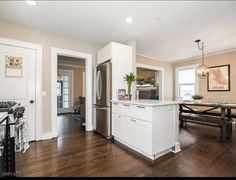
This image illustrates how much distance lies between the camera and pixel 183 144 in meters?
2.94

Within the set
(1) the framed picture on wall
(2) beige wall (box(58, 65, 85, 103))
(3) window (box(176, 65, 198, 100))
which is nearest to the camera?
(1) the framed picture on wall

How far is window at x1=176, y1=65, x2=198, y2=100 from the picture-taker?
19.6ft

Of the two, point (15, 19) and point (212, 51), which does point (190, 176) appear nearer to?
point (15, 19)

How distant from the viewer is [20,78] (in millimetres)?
3004

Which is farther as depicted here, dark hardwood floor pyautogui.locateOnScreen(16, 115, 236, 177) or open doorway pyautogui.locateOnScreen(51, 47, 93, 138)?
open doorway pyautogui.locateOnScreen(51, 47, 93, 138)

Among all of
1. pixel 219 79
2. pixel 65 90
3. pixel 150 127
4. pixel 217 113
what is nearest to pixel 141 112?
pixel 150 127

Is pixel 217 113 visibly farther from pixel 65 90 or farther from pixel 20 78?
pixel 65 90

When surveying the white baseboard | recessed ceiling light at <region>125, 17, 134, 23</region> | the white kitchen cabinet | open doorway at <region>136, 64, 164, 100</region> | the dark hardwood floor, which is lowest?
the dark hardwood floor

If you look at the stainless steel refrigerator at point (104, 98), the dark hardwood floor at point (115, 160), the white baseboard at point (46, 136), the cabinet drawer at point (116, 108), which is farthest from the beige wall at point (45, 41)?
the cabinet drawer at point (116, 108)

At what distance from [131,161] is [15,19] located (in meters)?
3.55

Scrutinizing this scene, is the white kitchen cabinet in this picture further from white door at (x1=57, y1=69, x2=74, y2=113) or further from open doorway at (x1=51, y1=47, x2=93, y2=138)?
white door at (x1=57, y1=69, x2=74, y2=113)

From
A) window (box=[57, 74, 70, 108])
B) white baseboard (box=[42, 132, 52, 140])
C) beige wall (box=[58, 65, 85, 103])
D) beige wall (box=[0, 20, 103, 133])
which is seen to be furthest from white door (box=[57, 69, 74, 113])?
white baseboard (box=[42, 132, 52, 140])

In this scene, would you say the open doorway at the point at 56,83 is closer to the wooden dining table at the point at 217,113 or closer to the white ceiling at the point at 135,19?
the white ceiling at the point at 135,19

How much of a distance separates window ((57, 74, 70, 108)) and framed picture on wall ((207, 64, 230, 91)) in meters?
6.70
